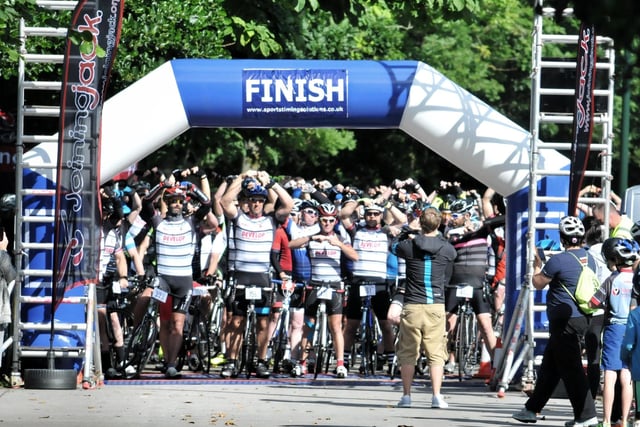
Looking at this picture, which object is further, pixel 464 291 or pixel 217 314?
pixel 217 314

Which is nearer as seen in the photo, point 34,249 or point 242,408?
point 242,408

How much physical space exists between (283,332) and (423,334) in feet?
11.4

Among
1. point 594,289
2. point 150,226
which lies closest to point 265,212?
point 150,226

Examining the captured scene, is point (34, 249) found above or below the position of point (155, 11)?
below

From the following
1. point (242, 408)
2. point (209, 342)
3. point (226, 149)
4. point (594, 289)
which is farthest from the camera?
point (226, 149)

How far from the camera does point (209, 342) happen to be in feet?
53.8

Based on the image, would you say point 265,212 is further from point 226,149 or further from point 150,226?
point 226,149

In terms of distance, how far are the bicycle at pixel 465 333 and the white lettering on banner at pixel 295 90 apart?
284 centimetres

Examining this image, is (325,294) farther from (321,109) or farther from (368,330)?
(321,109)

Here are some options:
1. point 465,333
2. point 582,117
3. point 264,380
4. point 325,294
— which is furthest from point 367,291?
point 582,117

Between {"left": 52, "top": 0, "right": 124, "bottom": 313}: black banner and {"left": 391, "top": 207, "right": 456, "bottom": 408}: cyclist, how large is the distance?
3048mm

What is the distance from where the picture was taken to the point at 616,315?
1120 cm

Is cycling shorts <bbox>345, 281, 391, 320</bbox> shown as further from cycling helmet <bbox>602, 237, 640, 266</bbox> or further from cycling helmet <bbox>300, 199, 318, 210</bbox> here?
cycling helmet <bbox>602, 237, 640, 266</bbox>

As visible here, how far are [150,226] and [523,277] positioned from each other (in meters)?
4.54
